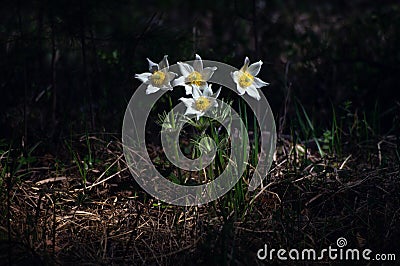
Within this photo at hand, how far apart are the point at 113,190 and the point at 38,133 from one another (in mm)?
753

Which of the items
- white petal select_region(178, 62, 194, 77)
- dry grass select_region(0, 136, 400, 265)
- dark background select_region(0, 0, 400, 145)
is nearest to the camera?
dry grass select_region(0, 136, 400, 265)

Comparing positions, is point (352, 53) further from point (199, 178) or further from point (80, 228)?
point (80, 228)

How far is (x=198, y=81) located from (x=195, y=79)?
0.05 ft

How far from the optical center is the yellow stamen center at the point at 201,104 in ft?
6.72

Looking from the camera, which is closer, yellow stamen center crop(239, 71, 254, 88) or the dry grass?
the dry grass

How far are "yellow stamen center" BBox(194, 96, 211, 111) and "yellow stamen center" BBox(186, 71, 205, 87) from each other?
0.10m

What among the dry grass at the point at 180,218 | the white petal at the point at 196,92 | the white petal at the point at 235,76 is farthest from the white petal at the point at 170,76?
the dry grass at the point at 180,218

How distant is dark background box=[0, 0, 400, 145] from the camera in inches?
117

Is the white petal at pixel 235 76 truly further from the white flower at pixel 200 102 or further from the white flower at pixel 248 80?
the white flower at pixel 200 102

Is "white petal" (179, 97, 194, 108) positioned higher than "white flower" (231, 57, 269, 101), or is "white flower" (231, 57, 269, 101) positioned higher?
"white flower" (231, 57, 269, 101)

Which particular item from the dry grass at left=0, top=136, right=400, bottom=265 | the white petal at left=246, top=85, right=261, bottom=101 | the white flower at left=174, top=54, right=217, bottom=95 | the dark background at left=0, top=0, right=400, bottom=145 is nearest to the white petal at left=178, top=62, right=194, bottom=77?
the white flower at left=174, top=54, right=217, bottom=95

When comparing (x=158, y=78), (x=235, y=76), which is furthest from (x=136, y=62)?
(x=235, y=76)

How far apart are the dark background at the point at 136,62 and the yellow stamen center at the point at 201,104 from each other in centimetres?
84

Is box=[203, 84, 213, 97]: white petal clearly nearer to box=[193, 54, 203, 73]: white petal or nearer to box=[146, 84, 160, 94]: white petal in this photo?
box=[193, 54, 203, 73]: white petal
